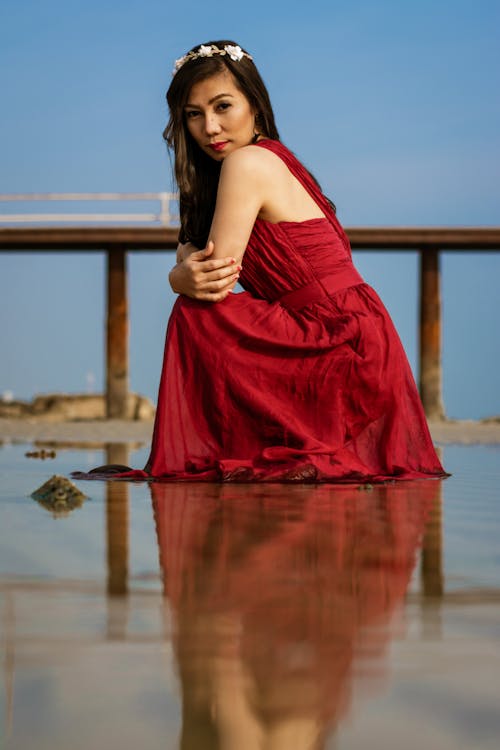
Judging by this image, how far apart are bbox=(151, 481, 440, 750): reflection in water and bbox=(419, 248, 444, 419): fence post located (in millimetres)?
7108

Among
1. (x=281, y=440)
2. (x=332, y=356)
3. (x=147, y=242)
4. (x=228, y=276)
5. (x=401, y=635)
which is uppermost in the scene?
(x=147, y=242)

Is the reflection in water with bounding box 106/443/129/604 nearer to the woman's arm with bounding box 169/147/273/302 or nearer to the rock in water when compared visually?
the rock in water

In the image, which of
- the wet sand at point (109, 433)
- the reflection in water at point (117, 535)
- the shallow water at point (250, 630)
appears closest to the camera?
the shallow water at point (250, 630)

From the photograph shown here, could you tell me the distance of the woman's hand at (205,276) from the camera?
11.7ft

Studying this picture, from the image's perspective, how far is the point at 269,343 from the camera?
11.9ft

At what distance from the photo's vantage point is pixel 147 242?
1019cm

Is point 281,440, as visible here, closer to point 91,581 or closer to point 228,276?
point 228,276

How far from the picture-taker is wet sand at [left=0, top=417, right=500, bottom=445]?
21.4ft

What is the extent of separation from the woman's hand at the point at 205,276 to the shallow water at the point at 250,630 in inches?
49.1

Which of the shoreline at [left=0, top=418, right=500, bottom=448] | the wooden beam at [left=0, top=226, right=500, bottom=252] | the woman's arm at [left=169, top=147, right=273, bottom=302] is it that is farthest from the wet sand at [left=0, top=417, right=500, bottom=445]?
the woman's arm at [left=169, top=147, right=273, bottom=302]

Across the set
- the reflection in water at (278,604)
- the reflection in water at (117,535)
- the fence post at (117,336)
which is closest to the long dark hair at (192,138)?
the reflection in water at (117,535)

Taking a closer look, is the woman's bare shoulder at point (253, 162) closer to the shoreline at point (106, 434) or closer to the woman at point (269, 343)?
the woman at point (269, 343)

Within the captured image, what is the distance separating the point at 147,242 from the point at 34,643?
30.2 feet

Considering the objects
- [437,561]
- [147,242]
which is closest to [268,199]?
[437,561]
